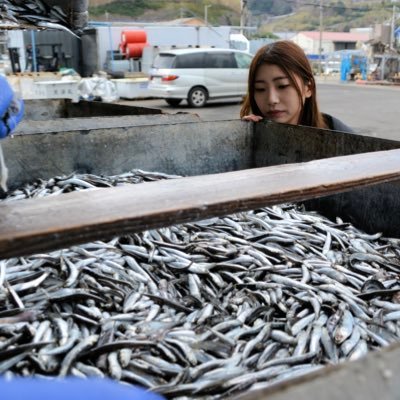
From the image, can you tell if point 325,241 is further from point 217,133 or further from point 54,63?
point 54,63

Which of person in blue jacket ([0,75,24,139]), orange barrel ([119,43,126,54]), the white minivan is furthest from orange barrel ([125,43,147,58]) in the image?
person in blue jacket ([0,75,24,139])

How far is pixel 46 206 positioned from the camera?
1.46 meters

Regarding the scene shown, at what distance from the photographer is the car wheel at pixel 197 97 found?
58.4 feet

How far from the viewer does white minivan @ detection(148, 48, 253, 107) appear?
17406mm

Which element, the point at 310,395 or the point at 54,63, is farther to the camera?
the point at 54,63

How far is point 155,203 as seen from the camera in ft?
4.89

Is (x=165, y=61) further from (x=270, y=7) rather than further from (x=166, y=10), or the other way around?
(x=270, y=7)

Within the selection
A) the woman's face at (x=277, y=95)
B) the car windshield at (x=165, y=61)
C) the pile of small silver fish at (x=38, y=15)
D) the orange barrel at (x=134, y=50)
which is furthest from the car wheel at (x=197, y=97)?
the pile of small silver fish at (x=38, y=15)

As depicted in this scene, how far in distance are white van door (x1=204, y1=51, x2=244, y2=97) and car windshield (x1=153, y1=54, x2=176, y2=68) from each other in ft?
4.10

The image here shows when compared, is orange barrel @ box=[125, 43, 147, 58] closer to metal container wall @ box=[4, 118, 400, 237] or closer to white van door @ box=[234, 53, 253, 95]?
white van door @ box=[234, 53, 253, 95]

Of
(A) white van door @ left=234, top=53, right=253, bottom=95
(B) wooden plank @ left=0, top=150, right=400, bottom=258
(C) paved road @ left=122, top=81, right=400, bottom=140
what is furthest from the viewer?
(A) white van door @ left=234, top=53, right=253, bottom=95

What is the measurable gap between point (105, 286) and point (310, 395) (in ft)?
5.67

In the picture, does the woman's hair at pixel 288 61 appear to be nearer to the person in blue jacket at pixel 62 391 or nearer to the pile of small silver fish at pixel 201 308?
the pile of small silver fish at pixel 201 308

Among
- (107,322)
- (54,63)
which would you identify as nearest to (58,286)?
(107,322)
